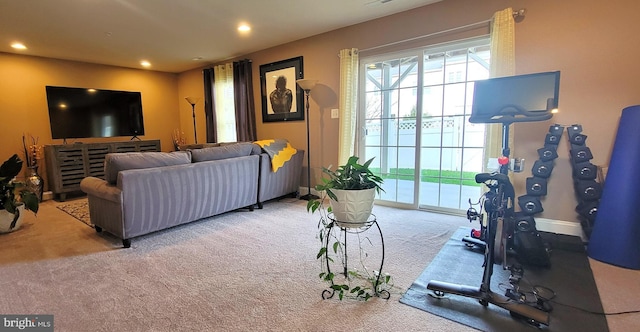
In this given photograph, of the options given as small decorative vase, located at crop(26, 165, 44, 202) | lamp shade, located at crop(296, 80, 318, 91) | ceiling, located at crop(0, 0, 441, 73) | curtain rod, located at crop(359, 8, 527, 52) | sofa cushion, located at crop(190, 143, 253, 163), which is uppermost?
ceiling, located at crop(0, 0, 441, 73)

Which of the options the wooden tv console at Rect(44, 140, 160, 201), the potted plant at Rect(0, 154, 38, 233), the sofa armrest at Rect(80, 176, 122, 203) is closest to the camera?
the sofa armrest at Rect(80, 176, 122, 203)

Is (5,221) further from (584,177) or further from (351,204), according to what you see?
(584,177)

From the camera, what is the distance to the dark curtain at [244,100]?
4941 millimetres

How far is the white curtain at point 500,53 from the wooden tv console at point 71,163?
559cm

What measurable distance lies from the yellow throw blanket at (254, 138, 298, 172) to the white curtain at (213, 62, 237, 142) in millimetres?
1811

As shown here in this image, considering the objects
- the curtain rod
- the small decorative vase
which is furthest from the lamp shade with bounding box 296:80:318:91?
the small decorative vase

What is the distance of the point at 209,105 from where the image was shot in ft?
18.4

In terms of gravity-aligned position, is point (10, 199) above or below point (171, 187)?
below

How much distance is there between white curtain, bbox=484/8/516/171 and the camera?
107 inches

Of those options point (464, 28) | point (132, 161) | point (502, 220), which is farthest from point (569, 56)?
point (132, 161)

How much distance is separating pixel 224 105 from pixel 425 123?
3779mm

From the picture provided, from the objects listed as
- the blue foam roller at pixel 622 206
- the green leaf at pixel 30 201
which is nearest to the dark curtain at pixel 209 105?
the green leaf at pixel 30 201

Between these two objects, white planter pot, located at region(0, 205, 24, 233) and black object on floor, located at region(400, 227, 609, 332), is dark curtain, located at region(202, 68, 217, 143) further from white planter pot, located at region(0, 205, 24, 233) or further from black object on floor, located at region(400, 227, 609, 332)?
black object on floor, located at region(400, 227, 609, 332)

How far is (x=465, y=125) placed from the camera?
3172 mm
